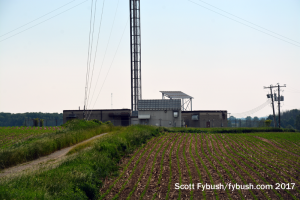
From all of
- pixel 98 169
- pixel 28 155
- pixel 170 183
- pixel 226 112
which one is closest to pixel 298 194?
pixel 170 183

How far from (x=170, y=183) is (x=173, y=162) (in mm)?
4484

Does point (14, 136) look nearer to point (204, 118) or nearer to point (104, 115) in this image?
point (104, 115)

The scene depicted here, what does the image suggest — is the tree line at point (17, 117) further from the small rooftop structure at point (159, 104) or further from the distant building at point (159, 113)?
the distant building at point (159, 113)

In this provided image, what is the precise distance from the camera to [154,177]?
48.5ft

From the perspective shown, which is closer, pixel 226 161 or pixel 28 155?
pixel 28 155

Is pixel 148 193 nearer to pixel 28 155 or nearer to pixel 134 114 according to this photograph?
pixel 28 155

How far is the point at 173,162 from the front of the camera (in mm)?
18141

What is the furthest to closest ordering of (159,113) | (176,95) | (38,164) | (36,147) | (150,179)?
(176,95) → (159,113) → (36,147) → (38,164) → (150,179)

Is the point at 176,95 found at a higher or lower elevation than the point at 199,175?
higher

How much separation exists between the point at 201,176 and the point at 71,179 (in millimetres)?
6929

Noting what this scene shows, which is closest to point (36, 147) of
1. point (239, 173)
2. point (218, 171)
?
point (218, 171)

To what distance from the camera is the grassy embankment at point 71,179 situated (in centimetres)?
909

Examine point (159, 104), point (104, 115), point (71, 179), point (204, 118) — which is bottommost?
point (71, 179)

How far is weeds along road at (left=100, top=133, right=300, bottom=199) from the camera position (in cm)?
1238
